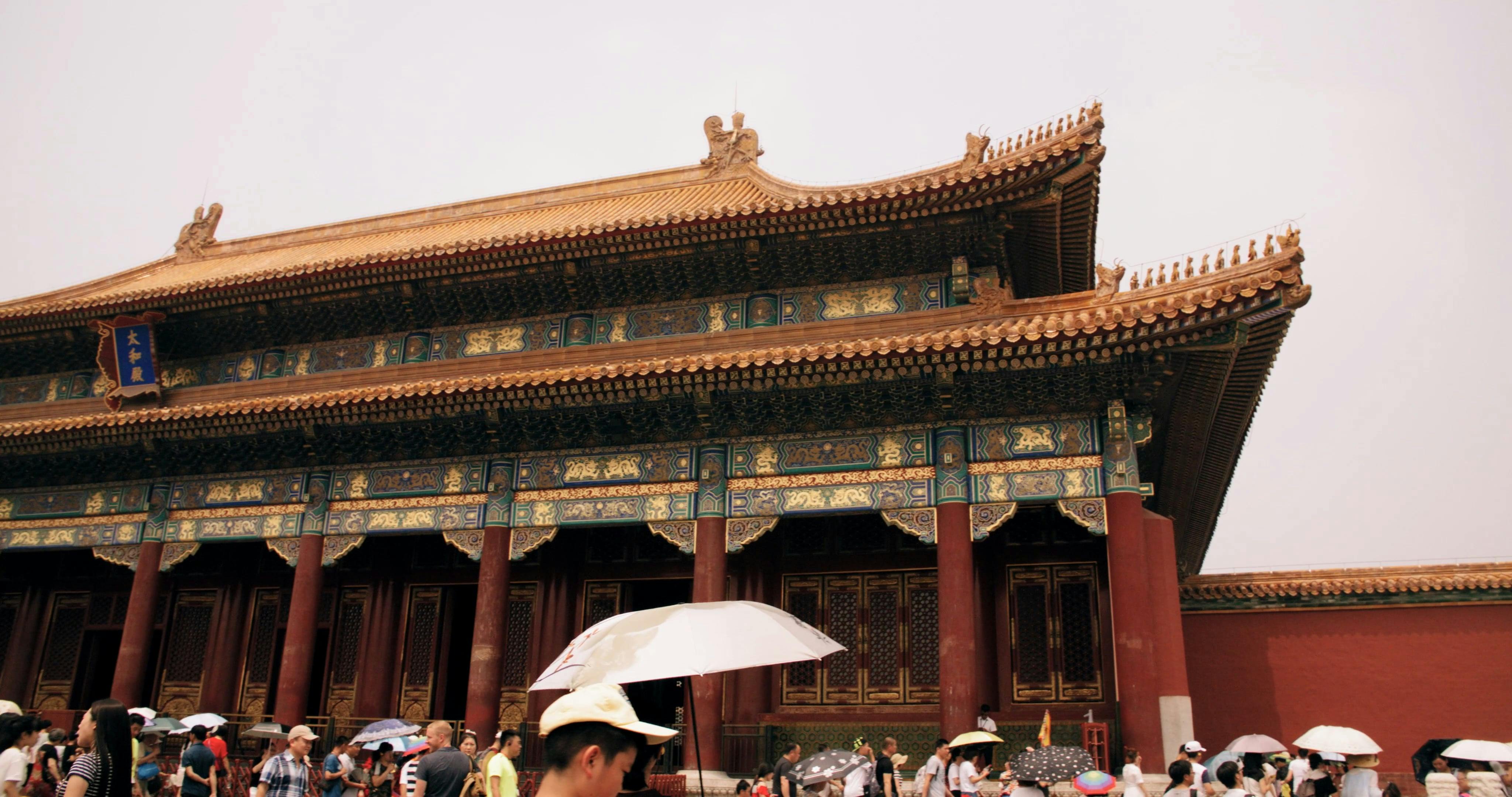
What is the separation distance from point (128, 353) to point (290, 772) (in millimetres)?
13104

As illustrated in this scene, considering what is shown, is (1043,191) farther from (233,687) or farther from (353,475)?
(233,687)

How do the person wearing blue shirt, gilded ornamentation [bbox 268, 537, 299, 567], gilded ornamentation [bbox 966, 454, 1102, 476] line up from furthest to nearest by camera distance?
gilded ornamentation [bbox 268, 537, 299, 567], gilded ornamentation [bbox 966, 454, 1102, 476], the person wearing blue shirt

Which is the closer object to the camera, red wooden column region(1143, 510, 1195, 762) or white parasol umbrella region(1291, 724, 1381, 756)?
white parasol umbrella region(1291, 724, 1381, 756)

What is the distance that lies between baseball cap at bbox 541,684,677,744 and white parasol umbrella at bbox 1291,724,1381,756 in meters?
8.80

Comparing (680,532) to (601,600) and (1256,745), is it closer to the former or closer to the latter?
(601,600)

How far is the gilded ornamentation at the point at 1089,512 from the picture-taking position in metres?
12.2

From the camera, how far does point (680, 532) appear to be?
1367 cm

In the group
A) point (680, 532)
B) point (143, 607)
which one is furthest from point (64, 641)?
point (680, 532)

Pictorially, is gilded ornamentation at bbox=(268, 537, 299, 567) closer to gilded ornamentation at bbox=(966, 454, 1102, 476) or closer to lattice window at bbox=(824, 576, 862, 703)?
lattice window at bbox=(824, 576, 862, 703)

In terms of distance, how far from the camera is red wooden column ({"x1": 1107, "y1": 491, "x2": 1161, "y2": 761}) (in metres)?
11.3

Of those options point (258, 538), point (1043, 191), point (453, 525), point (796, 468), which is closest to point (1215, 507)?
point (1043, 191)

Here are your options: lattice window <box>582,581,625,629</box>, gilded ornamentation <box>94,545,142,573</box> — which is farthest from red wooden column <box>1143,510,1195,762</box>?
gilded ornamentation <box>94,545,142,573</box>

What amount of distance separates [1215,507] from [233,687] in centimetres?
1563

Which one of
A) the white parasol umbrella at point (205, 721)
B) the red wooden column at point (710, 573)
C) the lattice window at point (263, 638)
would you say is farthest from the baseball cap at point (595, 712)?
the lattice window at point (263, 638)
